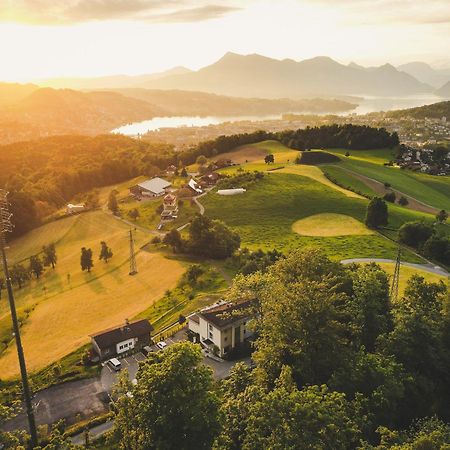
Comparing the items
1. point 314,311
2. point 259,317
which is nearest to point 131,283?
point 259,317

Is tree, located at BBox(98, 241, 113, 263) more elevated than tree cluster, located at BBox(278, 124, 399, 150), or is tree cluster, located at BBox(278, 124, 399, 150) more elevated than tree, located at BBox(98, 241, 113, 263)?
tree cluster, located at BBox(278, 124, 399, 150)

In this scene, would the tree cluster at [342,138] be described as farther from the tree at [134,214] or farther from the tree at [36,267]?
the tree at [36,267]

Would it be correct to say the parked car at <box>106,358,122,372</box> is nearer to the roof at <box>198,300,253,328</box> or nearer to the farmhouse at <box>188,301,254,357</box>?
the farmhouse at <box>188,301,254,357</box>

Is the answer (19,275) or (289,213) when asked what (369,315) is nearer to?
(289,213)

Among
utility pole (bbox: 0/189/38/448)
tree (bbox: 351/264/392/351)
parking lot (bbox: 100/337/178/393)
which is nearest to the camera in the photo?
utility pole (bbox: 0/189/38/448)

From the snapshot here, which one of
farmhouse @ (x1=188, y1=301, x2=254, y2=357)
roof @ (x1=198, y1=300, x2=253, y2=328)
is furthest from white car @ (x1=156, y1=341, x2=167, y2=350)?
roof @ (x1=198, y1=300, x2=253, y2=328)
